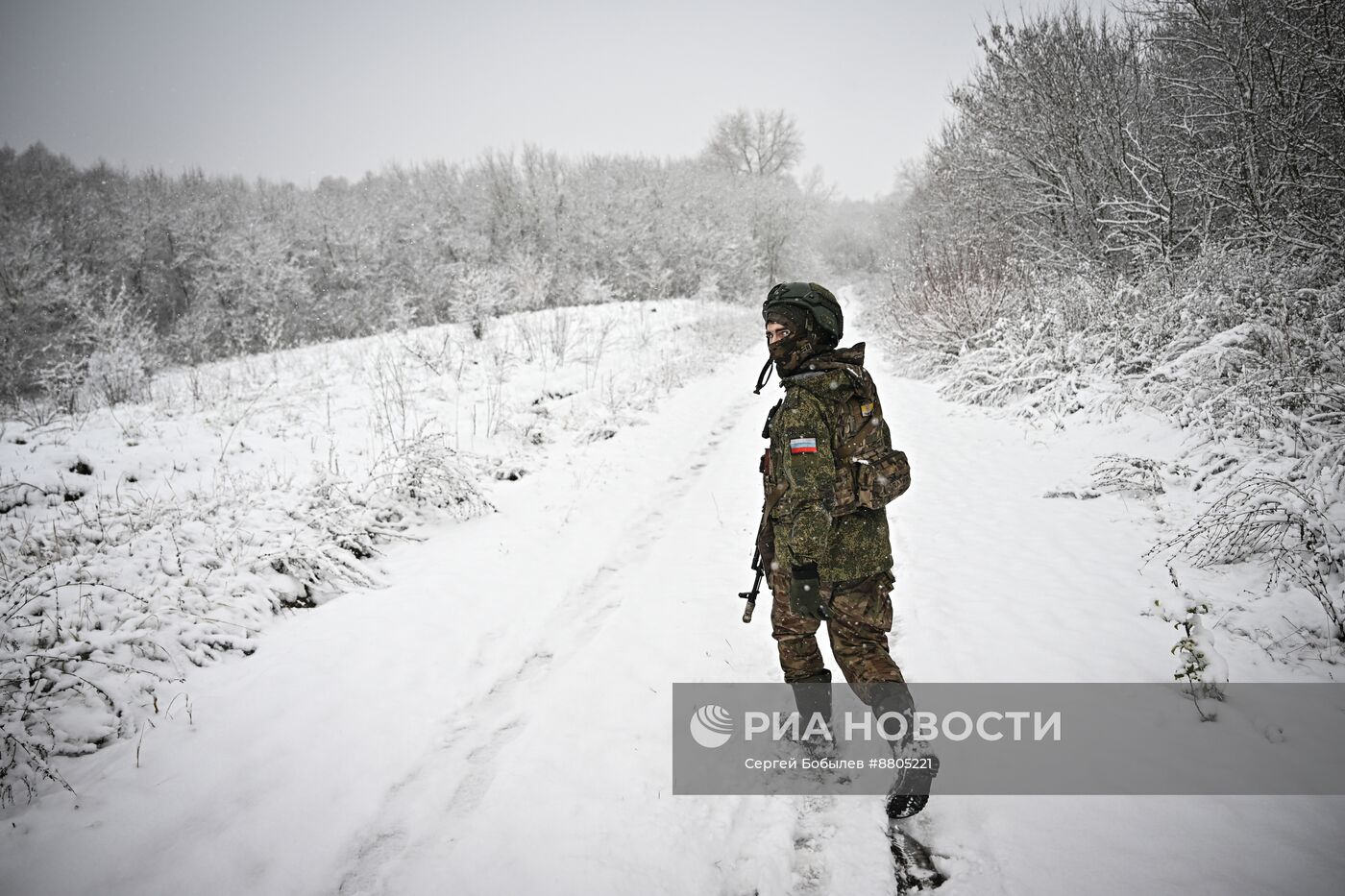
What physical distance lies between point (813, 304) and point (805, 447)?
25.9 inches

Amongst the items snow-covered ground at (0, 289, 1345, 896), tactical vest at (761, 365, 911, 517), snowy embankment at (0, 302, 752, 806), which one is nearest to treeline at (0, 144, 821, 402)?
snowy embankment at (0, 302, 752, 806)

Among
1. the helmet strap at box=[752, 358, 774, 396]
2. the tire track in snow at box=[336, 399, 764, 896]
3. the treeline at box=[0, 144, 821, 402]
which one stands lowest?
the tire track in snow at box=[336, 399, 764, 896]

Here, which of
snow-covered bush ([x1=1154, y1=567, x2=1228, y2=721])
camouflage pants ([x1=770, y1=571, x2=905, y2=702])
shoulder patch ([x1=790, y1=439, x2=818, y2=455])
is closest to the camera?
shoulder patch ([x1=790, y1=439, x2=818, y2=455])

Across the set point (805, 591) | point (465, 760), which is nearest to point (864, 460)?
A: point (805, 591)

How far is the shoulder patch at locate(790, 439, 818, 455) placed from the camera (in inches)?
80.7

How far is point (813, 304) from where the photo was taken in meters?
2.29

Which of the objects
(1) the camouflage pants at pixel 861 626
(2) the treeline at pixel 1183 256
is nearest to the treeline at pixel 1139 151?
(2) the treeline at pixel 1183 256

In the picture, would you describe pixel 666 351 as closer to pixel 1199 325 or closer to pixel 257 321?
pixel 1199 325

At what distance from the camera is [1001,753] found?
2.56 m

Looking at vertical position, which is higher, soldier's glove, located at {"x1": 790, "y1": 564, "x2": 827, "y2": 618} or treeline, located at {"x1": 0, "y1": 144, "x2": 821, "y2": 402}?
treeline, located at {"x1": 0, "y1": 144, "x2": 821, "y2": 402}

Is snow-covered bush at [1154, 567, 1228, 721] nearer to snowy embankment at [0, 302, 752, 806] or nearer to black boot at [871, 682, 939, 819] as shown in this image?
black boot at [871, 682, 939, 819]

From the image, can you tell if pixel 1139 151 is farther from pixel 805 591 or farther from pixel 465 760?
pixel 465 760

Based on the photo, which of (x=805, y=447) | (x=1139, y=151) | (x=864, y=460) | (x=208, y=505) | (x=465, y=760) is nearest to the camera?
(x=805, y=447)

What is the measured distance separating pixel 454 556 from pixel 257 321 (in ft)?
94.9
